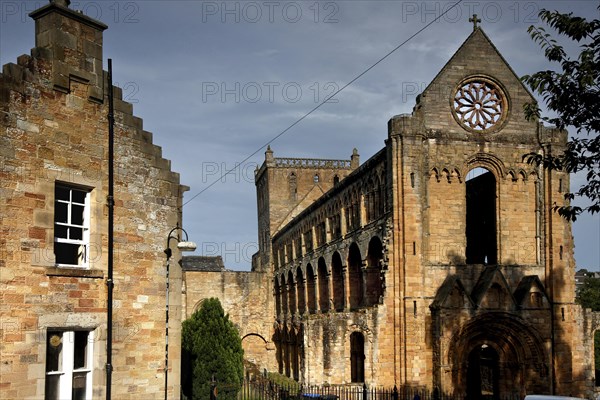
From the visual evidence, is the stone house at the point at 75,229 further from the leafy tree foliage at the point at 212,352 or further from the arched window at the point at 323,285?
the arched window at the point at 323,285

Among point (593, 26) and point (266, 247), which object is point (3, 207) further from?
point (266, 247)

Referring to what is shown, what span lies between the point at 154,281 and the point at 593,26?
10287 mm

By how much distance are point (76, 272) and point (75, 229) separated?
90 cm

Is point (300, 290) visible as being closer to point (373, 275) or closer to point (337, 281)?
→ point (337, 281)

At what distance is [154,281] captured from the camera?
16.7 metres

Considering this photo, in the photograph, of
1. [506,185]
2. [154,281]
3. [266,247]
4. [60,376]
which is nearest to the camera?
[60,376]

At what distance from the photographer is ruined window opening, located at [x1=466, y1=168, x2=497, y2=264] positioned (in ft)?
126

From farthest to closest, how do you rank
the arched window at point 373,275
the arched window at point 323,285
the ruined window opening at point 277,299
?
the ruined window opening at point 277,299, the arched window at point 323,285, the arched window at point 373,275

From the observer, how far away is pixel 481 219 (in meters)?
40.2

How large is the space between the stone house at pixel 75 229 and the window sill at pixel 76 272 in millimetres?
26

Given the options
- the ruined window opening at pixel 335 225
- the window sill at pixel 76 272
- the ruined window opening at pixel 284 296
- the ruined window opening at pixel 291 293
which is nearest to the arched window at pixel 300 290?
the ruined window opening at pixel 291 293

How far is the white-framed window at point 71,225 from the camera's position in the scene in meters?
14.7

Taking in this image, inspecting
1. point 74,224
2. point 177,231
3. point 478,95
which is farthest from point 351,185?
point 74,224

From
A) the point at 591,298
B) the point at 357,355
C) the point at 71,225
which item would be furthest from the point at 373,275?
the point at 591,298
